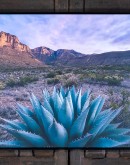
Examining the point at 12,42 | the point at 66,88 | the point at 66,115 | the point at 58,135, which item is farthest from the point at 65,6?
the point at 58,135

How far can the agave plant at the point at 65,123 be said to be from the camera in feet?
13.2

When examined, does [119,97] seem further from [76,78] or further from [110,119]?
[76,78]

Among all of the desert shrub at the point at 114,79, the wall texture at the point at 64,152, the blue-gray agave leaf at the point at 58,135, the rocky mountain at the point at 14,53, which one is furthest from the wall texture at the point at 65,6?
the blue-gray agave leaf at the point at 58,135

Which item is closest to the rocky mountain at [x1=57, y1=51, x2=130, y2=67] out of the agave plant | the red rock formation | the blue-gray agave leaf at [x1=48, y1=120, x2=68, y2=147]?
the agave plant

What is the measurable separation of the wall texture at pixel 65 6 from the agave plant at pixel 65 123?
33.9 inches

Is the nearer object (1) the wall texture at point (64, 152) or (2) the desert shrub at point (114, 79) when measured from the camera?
(1) the wall texture at point (64, 152)

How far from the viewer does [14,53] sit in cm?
404

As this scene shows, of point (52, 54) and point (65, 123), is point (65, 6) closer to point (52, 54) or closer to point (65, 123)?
point (52, 54)

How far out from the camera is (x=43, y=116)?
159 inches

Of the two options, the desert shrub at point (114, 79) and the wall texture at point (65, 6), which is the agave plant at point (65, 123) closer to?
the desert shrub at point (114, 79)

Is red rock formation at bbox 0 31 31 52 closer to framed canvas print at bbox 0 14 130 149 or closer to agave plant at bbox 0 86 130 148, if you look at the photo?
framed canvas print at bbox 0 14 130 149

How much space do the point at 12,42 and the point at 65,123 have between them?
1.05m

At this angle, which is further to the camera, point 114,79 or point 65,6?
point 114,79

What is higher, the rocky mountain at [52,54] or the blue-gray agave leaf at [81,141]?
the rocky mountain at [52,54]
